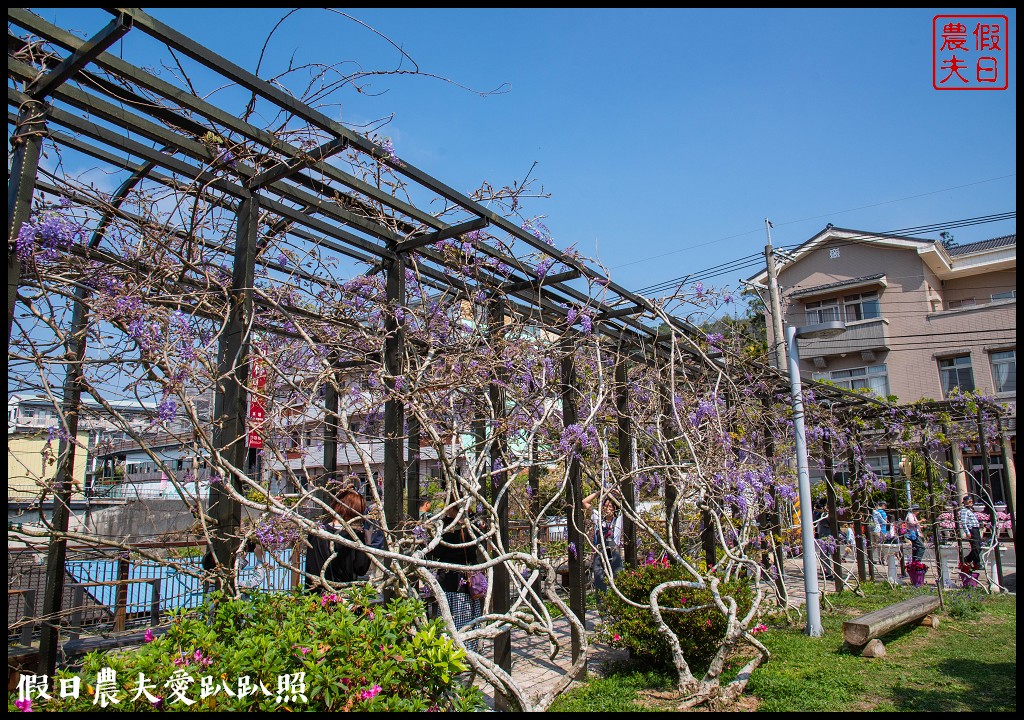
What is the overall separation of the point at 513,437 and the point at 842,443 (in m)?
7.40

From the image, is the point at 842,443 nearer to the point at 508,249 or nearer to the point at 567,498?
the point at 567,498

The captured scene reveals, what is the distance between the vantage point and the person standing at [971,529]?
10.4 m

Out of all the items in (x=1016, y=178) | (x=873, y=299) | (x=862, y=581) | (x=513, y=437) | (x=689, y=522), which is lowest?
(x=862, y=581)

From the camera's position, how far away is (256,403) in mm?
4336

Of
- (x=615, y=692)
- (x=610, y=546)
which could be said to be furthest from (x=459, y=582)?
(x=610, y=546)

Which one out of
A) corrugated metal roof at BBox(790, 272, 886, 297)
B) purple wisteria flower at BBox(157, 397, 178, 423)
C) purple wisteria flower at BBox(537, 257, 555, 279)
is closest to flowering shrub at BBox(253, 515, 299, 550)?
purple wisteria flower at BBox(157, 397, 178, 423)

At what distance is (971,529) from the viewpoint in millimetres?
10961

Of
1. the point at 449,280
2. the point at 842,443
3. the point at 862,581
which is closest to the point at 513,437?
the point at 449,280

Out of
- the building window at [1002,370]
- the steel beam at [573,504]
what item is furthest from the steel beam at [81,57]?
the building window at [1002,370]

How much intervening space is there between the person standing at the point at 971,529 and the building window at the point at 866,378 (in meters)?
11.9

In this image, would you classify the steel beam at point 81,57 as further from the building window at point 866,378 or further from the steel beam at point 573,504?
the building window at point 866,378

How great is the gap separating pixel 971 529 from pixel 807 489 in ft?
19.4

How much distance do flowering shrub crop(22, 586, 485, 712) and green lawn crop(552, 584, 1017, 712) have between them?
2357 mm

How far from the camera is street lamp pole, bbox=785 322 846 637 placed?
7.02 m
